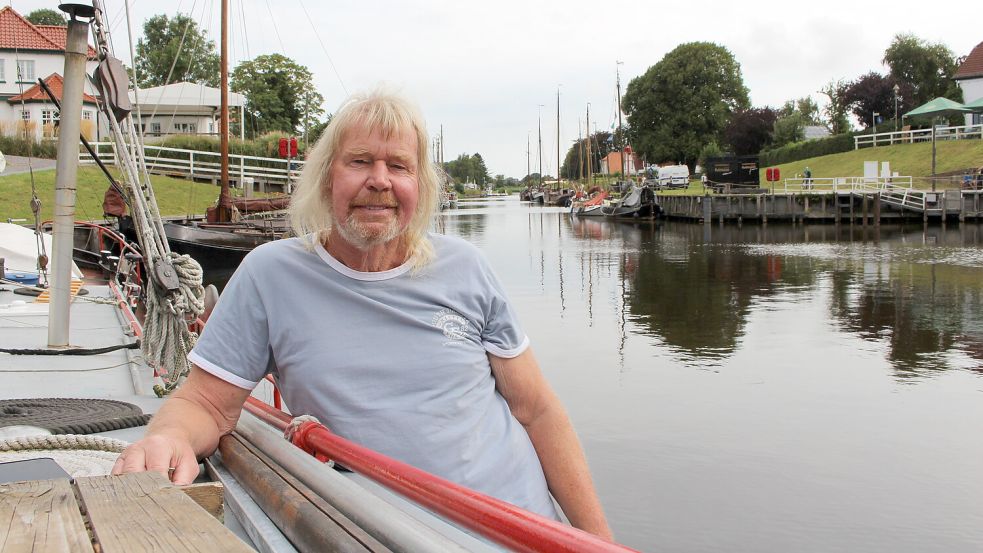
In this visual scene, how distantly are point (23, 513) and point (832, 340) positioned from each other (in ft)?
44.4

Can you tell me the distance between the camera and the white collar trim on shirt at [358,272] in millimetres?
2441

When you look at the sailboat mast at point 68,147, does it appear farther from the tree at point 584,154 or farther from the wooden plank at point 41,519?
the tree at point 584,154

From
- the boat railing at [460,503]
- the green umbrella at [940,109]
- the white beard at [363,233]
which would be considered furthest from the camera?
the green umbrella at [940,109]

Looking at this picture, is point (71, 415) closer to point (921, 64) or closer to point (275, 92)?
point (275, 92)

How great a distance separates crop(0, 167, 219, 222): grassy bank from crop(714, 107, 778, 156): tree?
4677 centimetres

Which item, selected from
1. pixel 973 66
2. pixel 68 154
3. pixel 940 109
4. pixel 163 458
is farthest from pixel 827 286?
pixel 973 66

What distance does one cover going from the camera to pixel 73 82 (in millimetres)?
5711

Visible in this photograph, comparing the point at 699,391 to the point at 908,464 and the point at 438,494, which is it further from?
the point at 438,494

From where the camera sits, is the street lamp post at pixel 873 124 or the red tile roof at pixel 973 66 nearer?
the street lamp post at pixel 873 124

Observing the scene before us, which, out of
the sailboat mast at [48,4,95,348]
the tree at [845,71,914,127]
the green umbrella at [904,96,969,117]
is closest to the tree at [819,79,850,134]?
the tree at [845,71,914,127]

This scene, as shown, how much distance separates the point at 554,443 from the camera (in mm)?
2633

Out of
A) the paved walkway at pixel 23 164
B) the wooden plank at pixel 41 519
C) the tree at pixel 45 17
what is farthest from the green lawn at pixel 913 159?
the tree at pixel 45 17

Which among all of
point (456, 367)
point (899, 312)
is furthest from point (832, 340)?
point (456, 367)

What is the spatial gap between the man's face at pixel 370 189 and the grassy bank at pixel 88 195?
2350 cm
